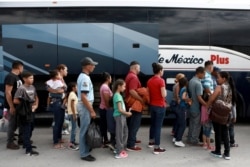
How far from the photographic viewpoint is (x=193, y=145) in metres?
6.24

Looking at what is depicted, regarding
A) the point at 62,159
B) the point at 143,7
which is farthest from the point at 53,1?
the point at 62,159

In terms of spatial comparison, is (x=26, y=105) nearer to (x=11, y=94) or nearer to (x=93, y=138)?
(x=11, y=94)

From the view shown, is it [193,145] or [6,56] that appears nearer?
[193,145]

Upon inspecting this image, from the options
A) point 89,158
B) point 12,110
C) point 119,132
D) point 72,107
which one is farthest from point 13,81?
point 119,132

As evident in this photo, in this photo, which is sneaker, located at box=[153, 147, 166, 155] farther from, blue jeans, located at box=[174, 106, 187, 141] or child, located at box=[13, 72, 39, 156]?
child, located at box=[13, 72, 39, 156]

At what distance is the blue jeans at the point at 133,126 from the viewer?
5.83 metres

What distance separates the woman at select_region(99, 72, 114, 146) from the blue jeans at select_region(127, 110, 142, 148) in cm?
47

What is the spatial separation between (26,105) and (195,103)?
3052mm

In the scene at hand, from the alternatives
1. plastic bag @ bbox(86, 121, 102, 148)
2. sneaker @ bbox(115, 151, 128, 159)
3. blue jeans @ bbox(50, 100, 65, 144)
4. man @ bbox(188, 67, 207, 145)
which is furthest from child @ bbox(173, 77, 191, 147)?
blue jeans @ bbox(50, 100, 65, 144)

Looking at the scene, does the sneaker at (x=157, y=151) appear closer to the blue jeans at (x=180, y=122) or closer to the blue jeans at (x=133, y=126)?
the blue jeans at (x=133, y=126)

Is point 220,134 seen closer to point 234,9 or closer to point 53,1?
point 234,9

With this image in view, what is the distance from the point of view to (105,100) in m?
5.69

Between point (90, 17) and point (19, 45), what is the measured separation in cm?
171

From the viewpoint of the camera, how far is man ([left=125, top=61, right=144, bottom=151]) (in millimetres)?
5672
